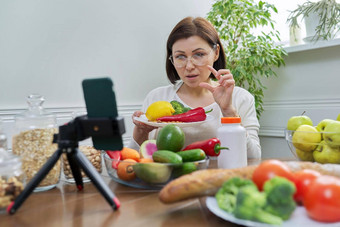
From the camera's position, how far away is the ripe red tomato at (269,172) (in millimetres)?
554

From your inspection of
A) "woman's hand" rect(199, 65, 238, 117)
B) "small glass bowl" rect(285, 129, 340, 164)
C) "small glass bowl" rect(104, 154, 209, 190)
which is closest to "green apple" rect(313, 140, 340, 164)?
"small glass bowl" rect(285, 129, 340, 164)

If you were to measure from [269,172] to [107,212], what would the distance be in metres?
0.33

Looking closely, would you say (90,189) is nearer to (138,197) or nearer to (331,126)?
(138,197)

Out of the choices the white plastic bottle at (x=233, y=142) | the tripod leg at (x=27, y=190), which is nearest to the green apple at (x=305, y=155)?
the white plastic bottle at (x=233, y=142)

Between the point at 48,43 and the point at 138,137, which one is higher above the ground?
the point at 48,43

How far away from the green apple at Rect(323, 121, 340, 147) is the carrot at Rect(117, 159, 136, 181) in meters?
0.59

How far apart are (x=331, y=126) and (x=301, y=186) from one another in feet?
1.57

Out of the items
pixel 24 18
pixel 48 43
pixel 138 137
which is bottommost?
pixel 138 137

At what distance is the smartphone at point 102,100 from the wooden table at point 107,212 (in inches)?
5.4

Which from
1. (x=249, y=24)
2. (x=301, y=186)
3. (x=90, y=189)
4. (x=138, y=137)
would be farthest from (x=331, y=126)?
(x=249, y=24)

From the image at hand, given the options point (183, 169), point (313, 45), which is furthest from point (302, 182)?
point (313, 45)

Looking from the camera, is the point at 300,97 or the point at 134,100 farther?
the point at 134,100

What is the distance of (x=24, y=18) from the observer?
2.06 metres

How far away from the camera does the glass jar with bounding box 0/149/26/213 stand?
637 mm
